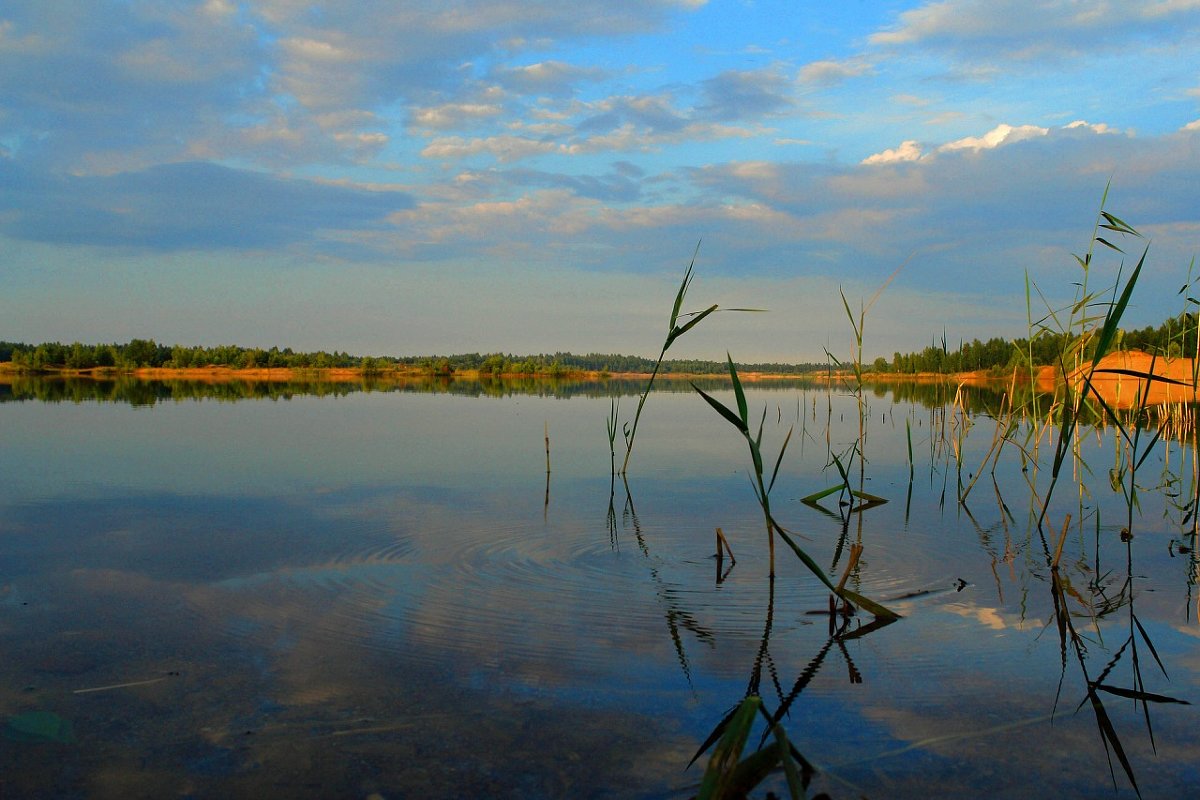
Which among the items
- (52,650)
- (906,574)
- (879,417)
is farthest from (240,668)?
A: (879,417)

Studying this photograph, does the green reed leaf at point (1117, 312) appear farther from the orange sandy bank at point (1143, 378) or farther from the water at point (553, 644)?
the water at point (553, 644)

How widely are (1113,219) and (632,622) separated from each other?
4.95 meters

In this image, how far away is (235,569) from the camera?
600 cm

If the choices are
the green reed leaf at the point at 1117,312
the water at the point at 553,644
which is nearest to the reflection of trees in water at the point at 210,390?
the water at the point at 553,644

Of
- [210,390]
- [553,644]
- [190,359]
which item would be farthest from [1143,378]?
[190,359]

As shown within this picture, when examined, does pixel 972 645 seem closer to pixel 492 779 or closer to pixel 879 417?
pixel 492 779

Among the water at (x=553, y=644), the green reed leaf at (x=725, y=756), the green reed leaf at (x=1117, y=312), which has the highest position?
the green reed leaf at (x=1117, y=312)

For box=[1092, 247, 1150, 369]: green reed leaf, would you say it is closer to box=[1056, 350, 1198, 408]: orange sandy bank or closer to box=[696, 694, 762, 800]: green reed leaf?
box=[1056, 350, 1198, 408]: orange sandy bank

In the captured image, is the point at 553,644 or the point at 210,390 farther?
the point at 210,390

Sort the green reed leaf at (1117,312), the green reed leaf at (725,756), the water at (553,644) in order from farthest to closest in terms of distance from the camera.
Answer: the green reed leaf at (1117,312) → the water at (553,644) → the green reed leaf at (725,756)

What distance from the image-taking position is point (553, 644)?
4.30m

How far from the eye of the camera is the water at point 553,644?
2955mm

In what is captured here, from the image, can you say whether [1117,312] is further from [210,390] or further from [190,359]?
[190,359]

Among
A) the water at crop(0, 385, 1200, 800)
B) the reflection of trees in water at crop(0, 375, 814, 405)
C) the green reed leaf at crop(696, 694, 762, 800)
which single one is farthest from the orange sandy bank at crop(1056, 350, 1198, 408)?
the reflection of trees in water at crop(0, 375, 814, 405)
